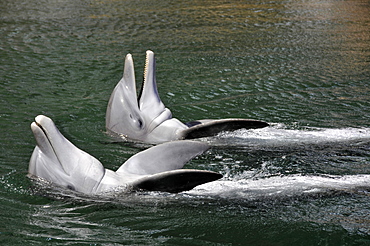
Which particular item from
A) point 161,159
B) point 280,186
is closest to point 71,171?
point 161,159

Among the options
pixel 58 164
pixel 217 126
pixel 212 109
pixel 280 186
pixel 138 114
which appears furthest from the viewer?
pixel 212 109

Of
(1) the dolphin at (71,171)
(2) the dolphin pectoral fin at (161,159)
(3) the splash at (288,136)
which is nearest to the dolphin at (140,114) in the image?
(3) the splash at (288,136)

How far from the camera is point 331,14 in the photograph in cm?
1628

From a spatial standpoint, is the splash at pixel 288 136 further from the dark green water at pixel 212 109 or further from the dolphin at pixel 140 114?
the dolphin at pixel 140 114

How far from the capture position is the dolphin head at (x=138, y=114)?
6520mm

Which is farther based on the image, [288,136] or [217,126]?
[288,136]

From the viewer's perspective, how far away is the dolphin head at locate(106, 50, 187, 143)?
6520 mm

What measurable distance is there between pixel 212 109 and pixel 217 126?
178 centimetres

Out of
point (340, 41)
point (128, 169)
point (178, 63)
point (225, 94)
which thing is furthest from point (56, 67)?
point (340, 41)

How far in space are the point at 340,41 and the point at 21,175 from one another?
368 inches

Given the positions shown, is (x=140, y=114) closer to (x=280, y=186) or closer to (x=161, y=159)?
(x=161, y=159)

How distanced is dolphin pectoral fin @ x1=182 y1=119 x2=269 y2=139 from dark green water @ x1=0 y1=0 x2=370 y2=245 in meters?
0.14

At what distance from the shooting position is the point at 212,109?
801cm

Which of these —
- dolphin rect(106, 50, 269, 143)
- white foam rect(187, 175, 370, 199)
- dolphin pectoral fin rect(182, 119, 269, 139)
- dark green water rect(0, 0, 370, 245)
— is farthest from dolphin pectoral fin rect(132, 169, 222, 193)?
dolphin rect(106, 50, 269, 143)
